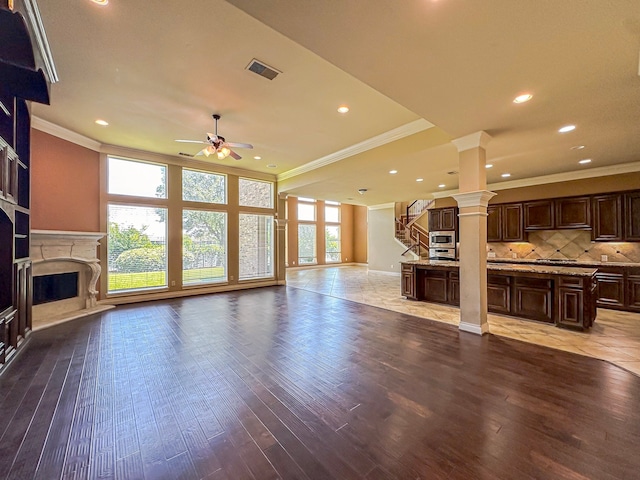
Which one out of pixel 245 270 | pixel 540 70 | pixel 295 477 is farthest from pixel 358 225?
pixel 295 477

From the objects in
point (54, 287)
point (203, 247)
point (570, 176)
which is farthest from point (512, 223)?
point (54, 287)

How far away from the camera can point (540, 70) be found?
2.50 m

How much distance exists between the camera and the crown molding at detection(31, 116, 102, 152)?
4.59 meters

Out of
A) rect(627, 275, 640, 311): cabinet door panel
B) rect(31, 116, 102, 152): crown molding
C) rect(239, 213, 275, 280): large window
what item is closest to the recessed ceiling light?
rect(627, 275, 640, 311): cabinet door panel

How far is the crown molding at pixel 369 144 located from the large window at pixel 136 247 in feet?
12.5

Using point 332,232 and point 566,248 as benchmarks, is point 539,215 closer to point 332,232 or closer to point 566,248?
point 566,248

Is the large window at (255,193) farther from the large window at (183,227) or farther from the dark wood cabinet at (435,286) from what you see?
the dark wood cabinet at (435,286)

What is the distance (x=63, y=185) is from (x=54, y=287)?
1.93 metres

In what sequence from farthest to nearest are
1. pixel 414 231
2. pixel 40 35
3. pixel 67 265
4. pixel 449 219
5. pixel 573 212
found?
pixel 414 231, pixel 449 219, pixel 573 212, pixel 67 265, pixel 40 35

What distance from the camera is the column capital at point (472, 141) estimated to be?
3919 mm

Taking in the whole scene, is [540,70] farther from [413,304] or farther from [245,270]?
[245,270]

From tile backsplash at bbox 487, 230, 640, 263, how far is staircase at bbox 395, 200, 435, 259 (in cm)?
337

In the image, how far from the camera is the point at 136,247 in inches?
246

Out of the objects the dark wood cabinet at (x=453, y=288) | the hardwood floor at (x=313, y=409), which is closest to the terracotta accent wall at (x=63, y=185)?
the hardwood floor at (x=313, y=409)
